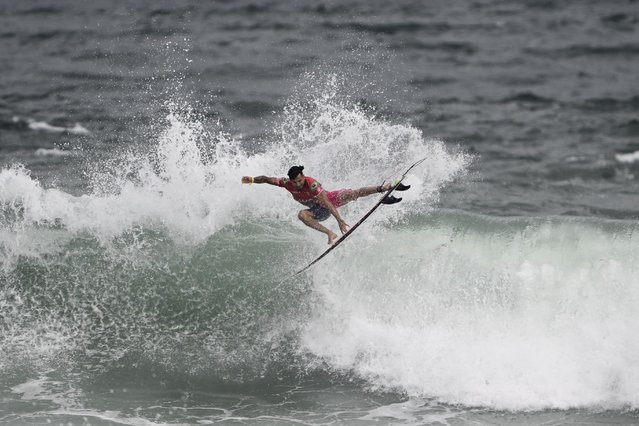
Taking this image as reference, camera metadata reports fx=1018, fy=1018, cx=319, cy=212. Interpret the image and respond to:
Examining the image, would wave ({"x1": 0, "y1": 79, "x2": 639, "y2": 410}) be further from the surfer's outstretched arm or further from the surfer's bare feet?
the surfer's outstretched arm

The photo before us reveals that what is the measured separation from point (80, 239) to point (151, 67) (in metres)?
10.0

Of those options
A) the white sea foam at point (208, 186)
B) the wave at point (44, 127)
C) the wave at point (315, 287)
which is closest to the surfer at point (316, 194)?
the wave at point (315, 287)

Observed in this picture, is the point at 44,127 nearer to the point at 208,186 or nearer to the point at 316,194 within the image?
the point at 208,186

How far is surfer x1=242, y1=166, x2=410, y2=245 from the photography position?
11.1m

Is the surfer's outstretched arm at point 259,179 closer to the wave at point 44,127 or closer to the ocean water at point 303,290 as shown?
the ocean water at point 303,290

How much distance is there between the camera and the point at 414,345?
12.0 metres

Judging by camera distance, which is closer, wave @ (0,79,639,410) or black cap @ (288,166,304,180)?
black cap @ (288,166,304,180)

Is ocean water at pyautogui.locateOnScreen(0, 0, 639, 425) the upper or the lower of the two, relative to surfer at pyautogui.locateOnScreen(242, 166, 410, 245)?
lower

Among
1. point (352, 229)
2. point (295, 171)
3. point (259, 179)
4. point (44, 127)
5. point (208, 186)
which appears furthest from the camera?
point (44, 127)

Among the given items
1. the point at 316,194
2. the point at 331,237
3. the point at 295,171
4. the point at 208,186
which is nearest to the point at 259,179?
the point at 295,171

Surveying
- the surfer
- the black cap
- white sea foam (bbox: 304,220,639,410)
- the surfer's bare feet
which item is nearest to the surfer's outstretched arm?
the surfer

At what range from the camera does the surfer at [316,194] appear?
11.1m

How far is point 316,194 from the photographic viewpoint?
11.3 m

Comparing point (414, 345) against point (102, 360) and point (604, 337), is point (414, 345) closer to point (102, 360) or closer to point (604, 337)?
point (604, 337)
